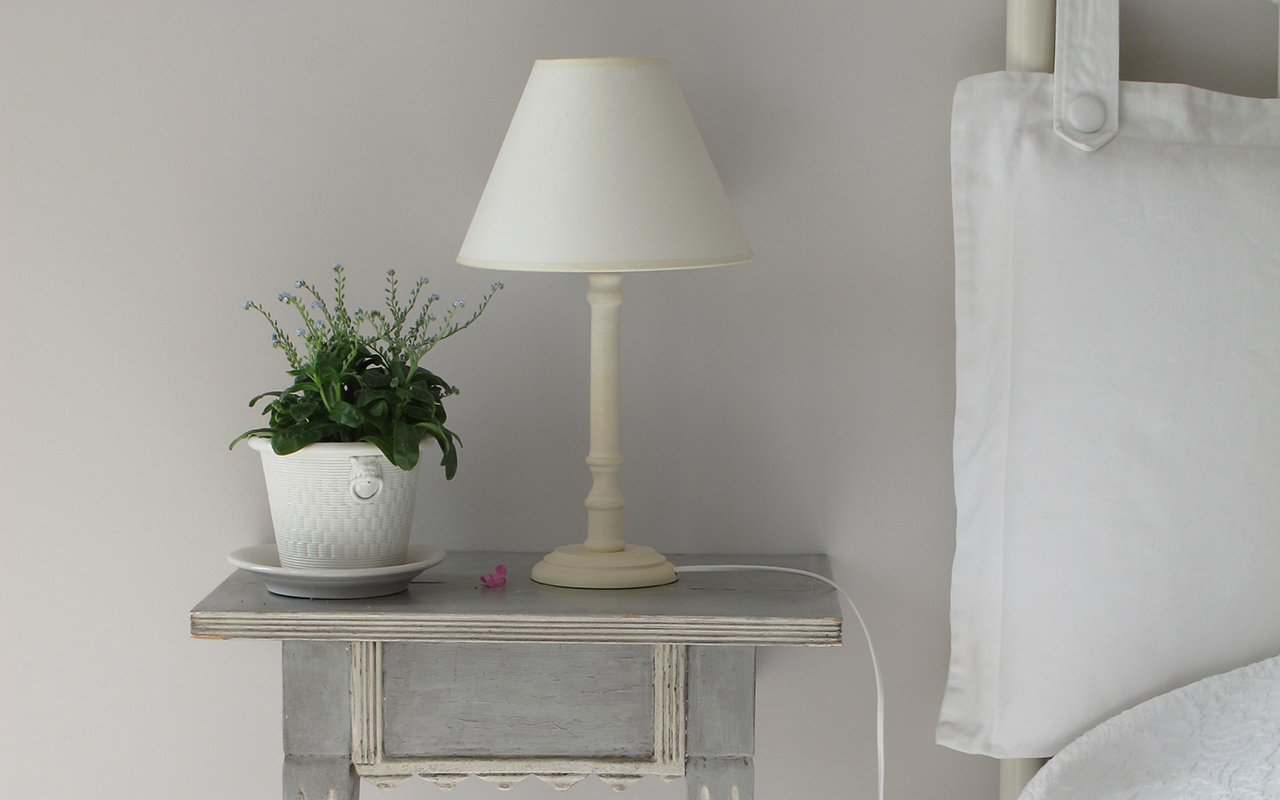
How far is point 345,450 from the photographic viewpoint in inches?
37.3

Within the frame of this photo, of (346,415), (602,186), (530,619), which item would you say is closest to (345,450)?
(346,415)

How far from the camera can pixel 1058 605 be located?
96 cm

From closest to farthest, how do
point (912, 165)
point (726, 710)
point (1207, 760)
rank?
point (1207, 760)
point (726, 710)
point (912, 165)

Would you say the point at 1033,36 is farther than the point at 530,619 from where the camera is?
Yes

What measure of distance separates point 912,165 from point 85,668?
1067 mm

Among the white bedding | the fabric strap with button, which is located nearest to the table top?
the white bedding

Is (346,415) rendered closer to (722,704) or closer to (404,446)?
(404,446)

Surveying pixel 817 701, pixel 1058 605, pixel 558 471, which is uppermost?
pixel 558 471

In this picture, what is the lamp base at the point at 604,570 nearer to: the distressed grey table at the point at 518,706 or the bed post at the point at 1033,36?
the distressed grey table at the point at 518,706

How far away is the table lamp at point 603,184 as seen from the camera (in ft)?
2.99

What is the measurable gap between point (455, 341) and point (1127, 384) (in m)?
0.67

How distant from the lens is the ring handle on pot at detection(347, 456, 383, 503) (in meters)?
0.95

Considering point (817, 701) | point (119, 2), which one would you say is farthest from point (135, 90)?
point (817, 701)

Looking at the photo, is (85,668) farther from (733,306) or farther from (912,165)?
(912,165)
